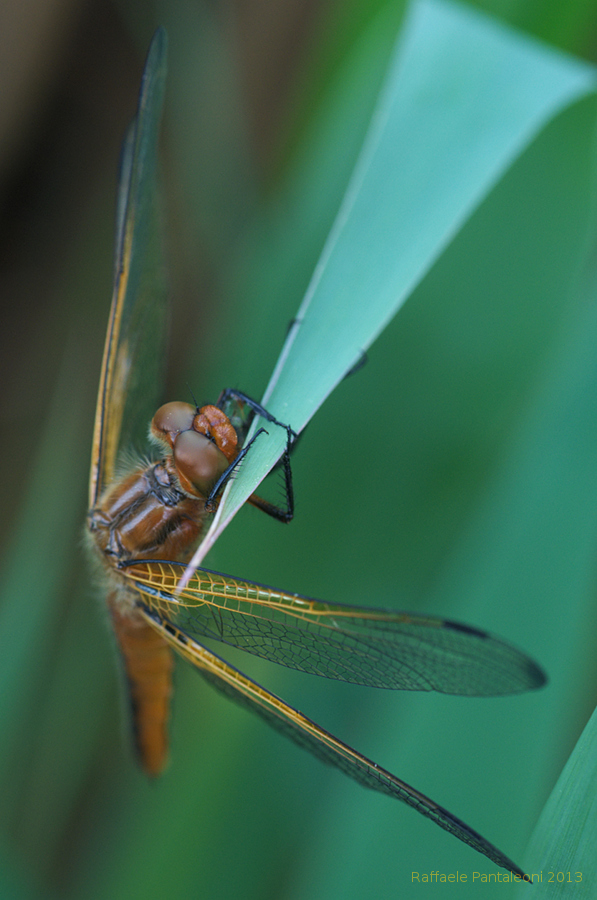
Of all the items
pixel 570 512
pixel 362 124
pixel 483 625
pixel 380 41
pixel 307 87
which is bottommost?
pixel 483 625

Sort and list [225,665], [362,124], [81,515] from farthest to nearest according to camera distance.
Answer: [81,515] < [362,124] < [225,665]

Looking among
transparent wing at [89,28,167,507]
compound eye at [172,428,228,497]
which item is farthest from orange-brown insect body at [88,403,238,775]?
transparent wing at [89,28,167,507]

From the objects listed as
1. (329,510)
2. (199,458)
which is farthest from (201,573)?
(329,510)

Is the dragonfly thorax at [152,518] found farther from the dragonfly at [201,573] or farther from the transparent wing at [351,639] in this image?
the transparent wing at [351,639]

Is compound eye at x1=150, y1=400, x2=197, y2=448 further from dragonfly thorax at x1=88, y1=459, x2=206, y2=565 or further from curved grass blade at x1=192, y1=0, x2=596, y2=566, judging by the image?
curved grass blade at x1=192, y1=0, x2=596, y2=566

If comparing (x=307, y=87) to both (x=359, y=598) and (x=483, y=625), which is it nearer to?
(x=359, y=598)

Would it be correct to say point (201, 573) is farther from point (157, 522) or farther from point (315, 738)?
point (315, 738)

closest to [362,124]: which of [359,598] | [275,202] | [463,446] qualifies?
[275,202]
